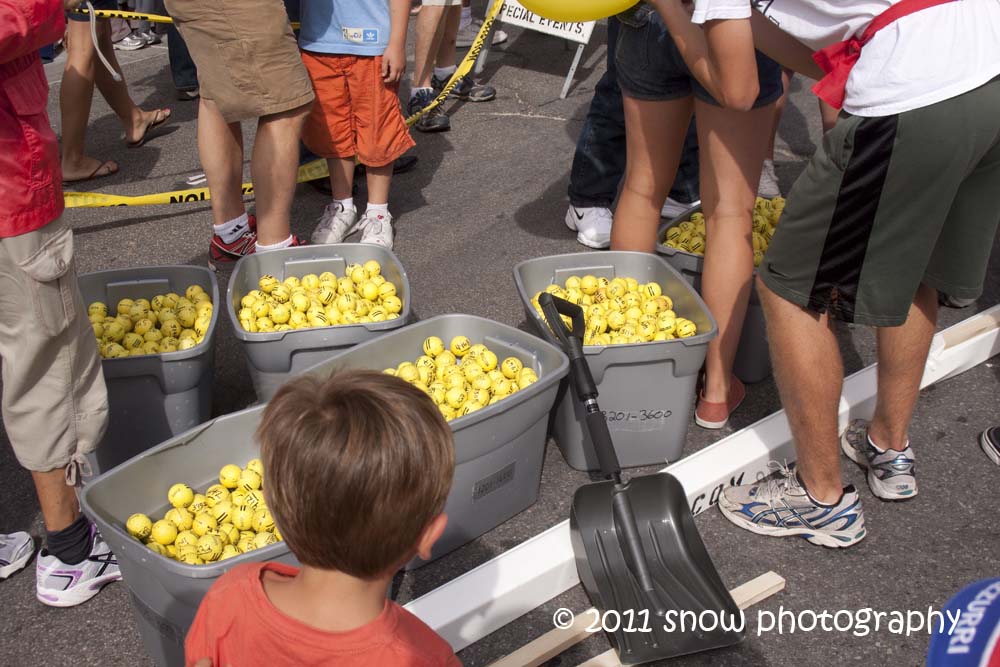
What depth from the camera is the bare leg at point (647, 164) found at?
10.8 ft

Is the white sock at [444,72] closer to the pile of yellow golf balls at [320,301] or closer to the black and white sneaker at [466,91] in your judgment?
the black and white sneaker at [466,91]

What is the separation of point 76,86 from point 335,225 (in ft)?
5.58

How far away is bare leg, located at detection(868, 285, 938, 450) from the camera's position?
2.77 metres

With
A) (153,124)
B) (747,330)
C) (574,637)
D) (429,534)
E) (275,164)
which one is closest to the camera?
(429,534)

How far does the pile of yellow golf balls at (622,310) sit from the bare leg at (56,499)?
1.52m

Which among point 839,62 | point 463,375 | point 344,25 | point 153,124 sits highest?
point 839,62

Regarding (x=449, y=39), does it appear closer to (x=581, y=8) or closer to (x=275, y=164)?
(x=275, y=164)

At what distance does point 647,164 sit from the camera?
3.40 metres

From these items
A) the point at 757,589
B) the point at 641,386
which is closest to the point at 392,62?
the point at 641,386

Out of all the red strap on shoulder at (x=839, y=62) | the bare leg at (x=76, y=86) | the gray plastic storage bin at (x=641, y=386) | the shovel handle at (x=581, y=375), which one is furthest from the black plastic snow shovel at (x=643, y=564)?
the bare leg at (x=76, y=86)

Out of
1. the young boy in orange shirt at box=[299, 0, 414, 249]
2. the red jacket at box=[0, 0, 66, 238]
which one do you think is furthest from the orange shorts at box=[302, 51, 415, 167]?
the red jacket at box=[0, 0, 66, 238]

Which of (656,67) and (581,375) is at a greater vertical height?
(656,67)

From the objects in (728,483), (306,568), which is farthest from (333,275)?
(306,568)

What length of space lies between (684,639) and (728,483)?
70 cm
